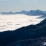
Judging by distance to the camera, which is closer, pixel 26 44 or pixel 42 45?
pixel 42 45

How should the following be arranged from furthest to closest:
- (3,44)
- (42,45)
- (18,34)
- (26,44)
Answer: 1. (18,34)
2. (3,44)
3. (26,44)
4. (42,45)

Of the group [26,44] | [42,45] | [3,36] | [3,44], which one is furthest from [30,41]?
[3,36]

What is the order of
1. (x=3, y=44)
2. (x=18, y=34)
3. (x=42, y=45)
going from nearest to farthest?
(x=42, y=45) → (x=3, y=44) → (x=18, y=34)

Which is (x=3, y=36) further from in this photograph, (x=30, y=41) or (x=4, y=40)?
(x=30, y=41)

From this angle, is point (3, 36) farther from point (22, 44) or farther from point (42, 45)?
point (42, 45)

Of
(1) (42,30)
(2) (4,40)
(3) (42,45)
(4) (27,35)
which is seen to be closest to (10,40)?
(2) (4,40)

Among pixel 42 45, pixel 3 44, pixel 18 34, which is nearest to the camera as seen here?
pixel 42 45

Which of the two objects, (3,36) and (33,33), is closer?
(33,33)

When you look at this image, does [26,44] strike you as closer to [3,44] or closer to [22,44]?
[22,44]

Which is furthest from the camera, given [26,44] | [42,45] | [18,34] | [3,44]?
[18,34]
